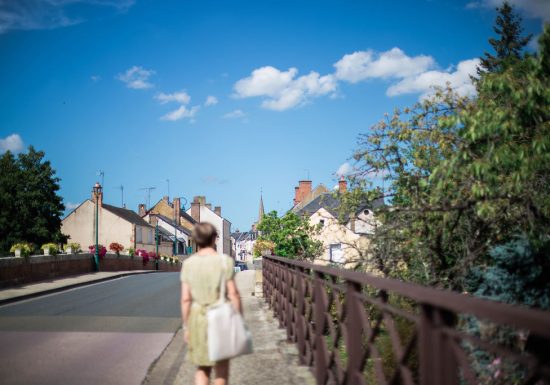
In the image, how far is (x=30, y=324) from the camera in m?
10.5

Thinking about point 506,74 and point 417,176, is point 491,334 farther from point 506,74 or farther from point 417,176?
point 417,176

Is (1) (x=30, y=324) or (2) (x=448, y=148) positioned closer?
(2) (x=448, y=148)

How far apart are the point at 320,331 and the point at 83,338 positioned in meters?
5.58

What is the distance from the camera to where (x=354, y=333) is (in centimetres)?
357

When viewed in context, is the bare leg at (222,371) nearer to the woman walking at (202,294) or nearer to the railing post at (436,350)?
the woman walking at (202,294)

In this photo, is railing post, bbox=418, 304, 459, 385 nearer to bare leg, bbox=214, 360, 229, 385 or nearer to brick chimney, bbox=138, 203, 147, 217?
bare leg, bbox=214, 360, 229, 385

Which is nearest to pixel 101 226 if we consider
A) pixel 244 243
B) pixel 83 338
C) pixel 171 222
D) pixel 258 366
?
pixel 171 222

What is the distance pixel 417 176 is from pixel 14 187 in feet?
176

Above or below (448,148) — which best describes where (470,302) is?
below

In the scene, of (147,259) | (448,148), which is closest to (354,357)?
(448,148)

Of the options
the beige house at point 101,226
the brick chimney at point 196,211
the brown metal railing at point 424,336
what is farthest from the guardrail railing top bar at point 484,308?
the brick chimney at point 196,211

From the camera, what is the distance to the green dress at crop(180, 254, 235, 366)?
3.99 meters

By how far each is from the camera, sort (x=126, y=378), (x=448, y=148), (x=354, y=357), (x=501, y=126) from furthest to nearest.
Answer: (x=448, y=148) → (x=126, y=378) → (x=501, y=126) → (x=354, y=357)

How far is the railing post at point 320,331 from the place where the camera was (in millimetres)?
4910
